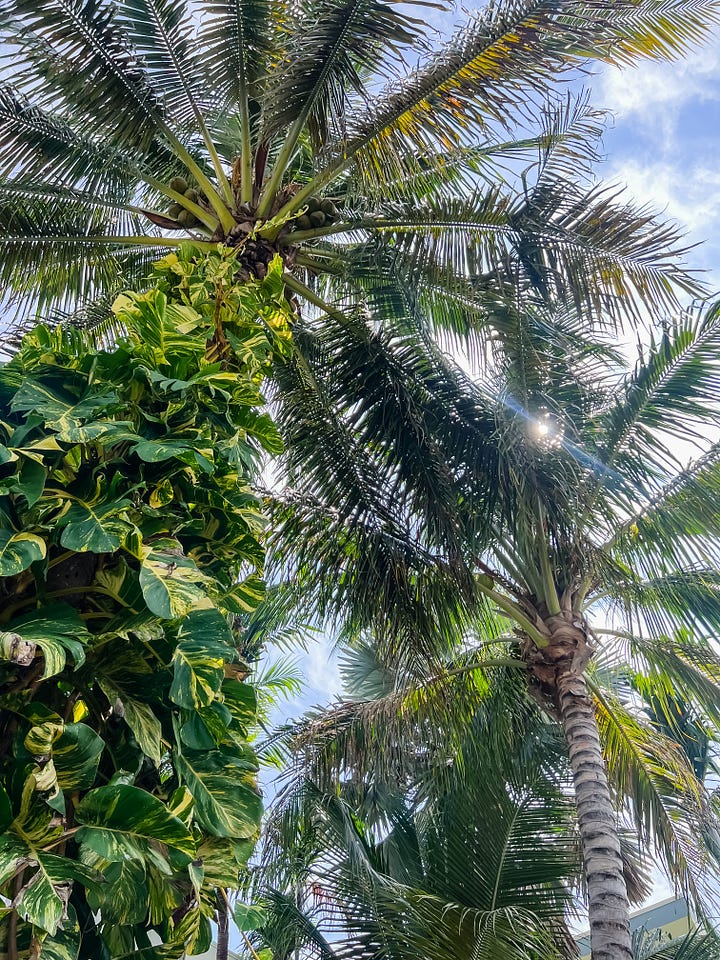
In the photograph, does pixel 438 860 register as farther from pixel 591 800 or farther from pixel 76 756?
pixel 76 756

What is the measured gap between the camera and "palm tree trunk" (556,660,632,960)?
5.04 meters

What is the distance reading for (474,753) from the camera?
707 cm

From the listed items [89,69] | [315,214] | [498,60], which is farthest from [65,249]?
[498,60]

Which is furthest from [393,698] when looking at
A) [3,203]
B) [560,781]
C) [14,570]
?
[14,570]

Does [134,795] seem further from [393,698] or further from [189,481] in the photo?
[393,698]

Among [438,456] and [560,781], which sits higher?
[438,456]

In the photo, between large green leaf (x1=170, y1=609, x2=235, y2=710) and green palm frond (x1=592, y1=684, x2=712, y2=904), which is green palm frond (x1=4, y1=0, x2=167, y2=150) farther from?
green palm frond (x1=592, y1=684, x2=712, y2=904)

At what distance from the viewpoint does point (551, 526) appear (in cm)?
628

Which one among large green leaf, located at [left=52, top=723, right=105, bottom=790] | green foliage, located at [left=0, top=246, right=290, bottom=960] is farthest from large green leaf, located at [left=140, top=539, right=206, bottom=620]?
large green leaf, located at [left=52, top=723, right=105, bottom=790]

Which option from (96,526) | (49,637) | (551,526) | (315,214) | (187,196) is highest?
(315,214)

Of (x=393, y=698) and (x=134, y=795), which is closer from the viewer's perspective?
(x=134, y=795)

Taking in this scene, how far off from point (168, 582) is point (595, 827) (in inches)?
188

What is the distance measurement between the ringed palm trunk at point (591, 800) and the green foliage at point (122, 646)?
409cm

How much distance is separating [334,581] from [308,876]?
299cm
